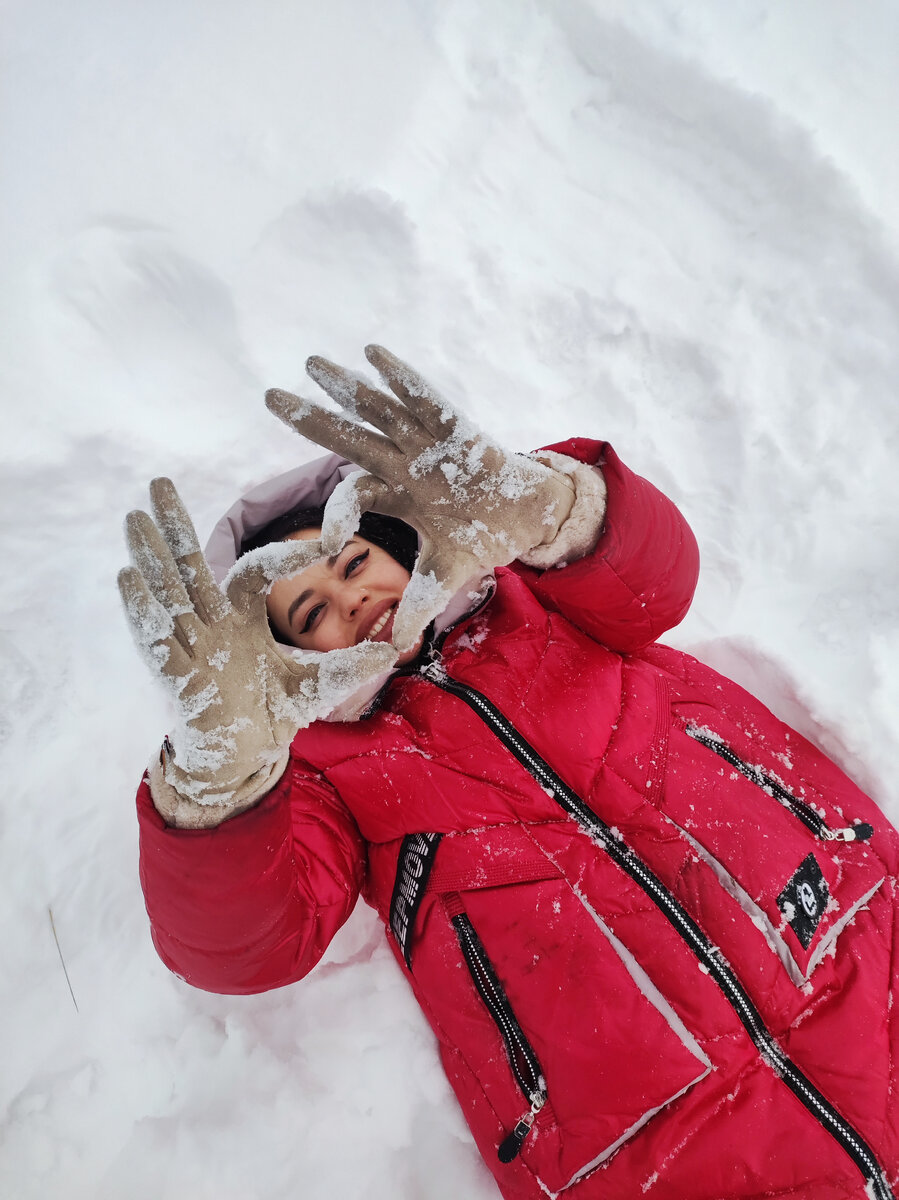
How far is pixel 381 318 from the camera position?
191cm

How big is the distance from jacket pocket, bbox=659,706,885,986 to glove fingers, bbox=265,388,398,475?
0.87 metres

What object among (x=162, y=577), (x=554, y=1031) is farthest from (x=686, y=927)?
(x=162, y=577)

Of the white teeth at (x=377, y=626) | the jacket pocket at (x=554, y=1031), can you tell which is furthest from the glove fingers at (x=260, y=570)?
the jacket pocket at (x=554, y=1031)

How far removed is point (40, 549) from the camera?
1.75m

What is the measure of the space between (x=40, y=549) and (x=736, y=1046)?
2001 millimetres

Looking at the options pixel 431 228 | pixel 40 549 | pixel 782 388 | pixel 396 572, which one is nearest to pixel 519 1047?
pixel 396 572

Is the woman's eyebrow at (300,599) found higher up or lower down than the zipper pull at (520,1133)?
higher up

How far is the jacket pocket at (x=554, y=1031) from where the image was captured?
109 centimetres

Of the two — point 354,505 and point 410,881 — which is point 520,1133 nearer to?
point 410,881

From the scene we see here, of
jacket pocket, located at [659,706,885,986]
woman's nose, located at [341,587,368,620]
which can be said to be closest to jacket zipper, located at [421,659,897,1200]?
jacket pocket, located at [659,706,885,986]

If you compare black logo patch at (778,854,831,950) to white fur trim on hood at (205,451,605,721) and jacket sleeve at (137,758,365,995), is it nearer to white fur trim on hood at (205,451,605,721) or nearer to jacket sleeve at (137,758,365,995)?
white fur trim on hood at (205,451,605,721)

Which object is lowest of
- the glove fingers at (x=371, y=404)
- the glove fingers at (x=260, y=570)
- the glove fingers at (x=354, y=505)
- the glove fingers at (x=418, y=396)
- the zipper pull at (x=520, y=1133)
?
the zipper pull at (x=520, y=1133)

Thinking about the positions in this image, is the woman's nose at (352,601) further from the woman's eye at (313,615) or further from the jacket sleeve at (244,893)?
the jacket sleeve at (244,893)

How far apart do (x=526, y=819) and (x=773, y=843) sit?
483mm
